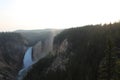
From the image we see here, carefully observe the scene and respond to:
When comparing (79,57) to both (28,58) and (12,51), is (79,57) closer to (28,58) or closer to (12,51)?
(28,58)

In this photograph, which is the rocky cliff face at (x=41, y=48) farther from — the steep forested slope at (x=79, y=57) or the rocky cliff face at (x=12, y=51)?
the steep forested slope at (x=79, y=57)

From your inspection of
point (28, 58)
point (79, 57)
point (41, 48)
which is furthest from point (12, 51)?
point (79, 57)

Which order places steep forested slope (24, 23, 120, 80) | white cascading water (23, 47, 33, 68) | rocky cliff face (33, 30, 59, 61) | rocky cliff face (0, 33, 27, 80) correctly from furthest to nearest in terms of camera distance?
1. rocky cliff face (33, 30, 59, 61)
2. white cascading water (23, 47, 33, 68)
3. rocky cliff face (0, 33, 27, 80)
4. steep forested slope (24, 23, 120, 80)

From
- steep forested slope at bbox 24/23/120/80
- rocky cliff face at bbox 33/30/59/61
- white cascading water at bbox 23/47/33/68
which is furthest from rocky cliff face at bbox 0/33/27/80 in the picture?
steep forested slope at bbox 24/23/120/80

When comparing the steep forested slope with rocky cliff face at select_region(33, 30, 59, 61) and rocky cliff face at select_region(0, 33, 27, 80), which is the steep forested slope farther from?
rocky cliff face at select_region(33, 30, 59, 61)

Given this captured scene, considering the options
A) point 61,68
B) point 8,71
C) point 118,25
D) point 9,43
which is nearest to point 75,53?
point 61,68

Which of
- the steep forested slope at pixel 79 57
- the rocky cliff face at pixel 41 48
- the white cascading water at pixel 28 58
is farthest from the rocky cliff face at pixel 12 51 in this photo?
the steep forested slope at pixel 79 57

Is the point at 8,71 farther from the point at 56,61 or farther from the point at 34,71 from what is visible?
the point at 56,61

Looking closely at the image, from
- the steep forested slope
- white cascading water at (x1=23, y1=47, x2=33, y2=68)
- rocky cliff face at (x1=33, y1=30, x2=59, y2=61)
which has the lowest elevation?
white cascading water at (x1=23, y1=47, x2=33, y2=68)
